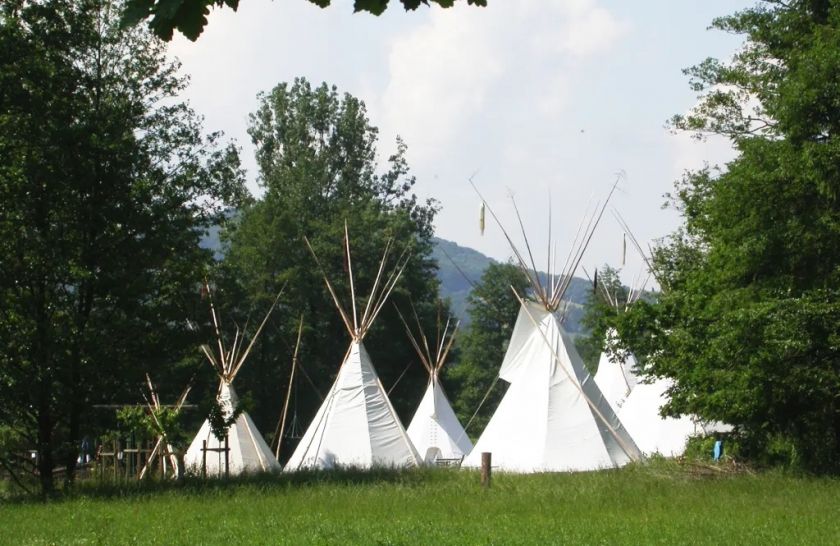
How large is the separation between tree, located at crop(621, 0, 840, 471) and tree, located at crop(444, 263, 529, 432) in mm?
36113

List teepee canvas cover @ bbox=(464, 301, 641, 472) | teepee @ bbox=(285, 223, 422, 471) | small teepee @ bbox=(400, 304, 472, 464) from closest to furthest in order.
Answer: teepee canvas cover @ bbox=(464, 301, 641, 472), teepee @ bbox=(285, 223, 422, 471), small teepee @ bbox=(400, 304, 472, 464)

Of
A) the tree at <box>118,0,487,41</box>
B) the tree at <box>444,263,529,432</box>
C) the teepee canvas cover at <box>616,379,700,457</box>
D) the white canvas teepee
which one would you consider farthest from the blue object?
the tree at <box>444,263,529,432</box>

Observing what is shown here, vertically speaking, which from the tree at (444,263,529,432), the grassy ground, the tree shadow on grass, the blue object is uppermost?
the tree at (444,263,529,432)

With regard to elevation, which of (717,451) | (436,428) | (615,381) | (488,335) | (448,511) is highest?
(488,335)

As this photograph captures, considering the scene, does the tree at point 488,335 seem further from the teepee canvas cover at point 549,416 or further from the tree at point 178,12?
the tree at point 178,12

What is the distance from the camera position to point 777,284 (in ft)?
56.5

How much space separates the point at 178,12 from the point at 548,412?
2069 cm

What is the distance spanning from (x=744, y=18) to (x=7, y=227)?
12425mm

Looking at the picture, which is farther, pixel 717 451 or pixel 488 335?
pixel 488 335

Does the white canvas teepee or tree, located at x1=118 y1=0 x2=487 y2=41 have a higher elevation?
the white canvas teepee

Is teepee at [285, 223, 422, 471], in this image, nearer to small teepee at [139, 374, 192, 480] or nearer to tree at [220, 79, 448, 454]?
small teepee at [139, 374, 192, 480]

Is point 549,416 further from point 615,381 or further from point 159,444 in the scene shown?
point 615,381

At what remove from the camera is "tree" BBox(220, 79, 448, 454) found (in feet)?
127

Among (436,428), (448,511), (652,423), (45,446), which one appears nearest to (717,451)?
(652,423)
